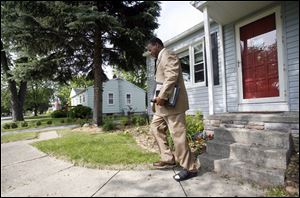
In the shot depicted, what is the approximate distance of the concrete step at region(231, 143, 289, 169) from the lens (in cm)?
296

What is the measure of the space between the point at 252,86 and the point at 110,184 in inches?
148

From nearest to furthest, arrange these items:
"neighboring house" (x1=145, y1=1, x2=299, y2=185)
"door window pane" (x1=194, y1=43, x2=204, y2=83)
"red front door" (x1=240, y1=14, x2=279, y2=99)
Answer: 1. "neighboring house" (x1=145, y1=1, x2=299, y2=185)
2. "red front door" (x1=240, y1=14, x2=279, y2=99)
3. "door window pane" (x1=194, y1=43, x2=204, y2=83)

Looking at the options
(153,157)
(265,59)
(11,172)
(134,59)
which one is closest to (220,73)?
(265,59)

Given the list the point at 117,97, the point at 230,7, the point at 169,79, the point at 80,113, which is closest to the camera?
the point at 169,79

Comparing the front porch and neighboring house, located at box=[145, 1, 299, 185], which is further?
neighboring house, located at box=[145, 1, 299, 185]

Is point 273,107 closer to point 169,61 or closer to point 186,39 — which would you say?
point 169,61

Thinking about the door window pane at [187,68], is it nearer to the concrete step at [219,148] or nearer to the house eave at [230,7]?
the house eave at [230,7]

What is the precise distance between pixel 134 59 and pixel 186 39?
3.89 metres

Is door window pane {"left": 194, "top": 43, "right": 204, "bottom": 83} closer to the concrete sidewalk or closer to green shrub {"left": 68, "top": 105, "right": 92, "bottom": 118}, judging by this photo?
the concrete sidewalk

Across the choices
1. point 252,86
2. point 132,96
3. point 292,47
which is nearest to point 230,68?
point 252,86

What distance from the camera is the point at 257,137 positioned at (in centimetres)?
355

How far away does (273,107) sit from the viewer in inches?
191

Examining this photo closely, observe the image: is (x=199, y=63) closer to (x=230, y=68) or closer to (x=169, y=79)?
(x=230, y=68)

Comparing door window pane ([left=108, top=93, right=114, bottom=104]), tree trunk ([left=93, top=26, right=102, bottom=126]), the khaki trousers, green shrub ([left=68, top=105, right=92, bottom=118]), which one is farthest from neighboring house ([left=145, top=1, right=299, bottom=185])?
door window pane ([left=108, top=93, right=114, bottom=104])
